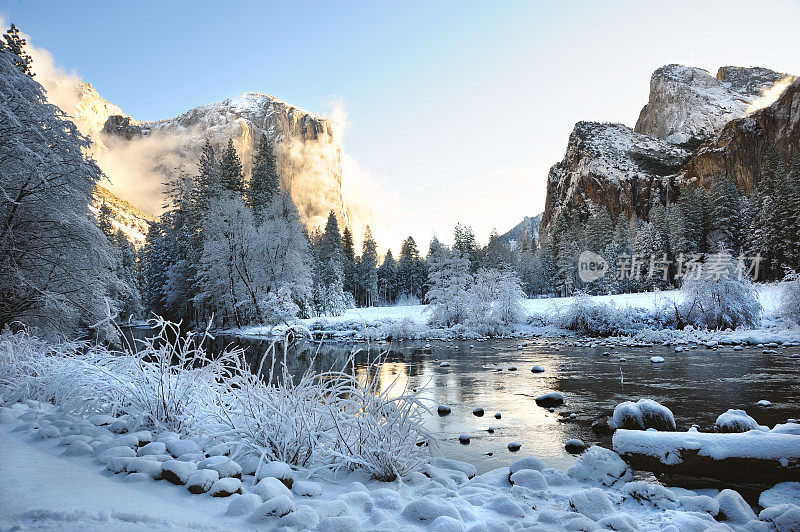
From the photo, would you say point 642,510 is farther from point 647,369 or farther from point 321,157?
point 321,157

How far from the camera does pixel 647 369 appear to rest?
38.8 ft

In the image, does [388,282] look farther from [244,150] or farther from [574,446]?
[244,150]

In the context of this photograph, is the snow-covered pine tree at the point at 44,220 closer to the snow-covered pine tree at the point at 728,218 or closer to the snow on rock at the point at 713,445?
the snow on rock at the point at 713,445

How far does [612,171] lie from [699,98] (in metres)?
47.8

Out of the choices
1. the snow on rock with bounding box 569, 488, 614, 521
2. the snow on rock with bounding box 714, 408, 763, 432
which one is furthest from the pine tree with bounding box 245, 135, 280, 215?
the snow on rock with bounding box 569, 488, 614, 521

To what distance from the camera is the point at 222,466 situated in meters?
3.06

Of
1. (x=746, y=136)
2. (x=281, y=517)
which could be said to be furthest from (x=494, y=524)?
(x=746, y=136)

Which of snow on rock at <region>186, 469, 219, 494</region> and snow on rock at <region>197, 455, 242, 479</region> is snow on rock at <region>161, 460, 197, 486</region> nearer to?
snow on rock at <region>186, 469, 219, 494</region>

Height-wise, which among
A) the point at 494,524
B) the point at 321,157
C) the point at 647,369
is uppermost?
Answer: the point at 321,157

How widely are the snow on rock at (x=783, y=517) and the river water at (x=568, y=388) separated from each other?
6.69 feet

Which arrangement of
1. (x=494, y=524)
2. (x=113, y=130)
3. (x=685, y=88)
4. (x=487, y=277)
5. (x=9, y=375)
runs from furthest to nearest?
1. (x=113, y=130)
2. (x=685, y=88)
3. (x=487, y=277)
4. (x=9, y=375)
5. (x=494, y=524)

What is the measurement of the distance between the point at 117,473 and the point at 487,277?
90.3 feet

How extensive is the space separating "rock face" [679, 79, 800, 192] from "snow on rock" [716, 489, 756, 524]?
11746 cm

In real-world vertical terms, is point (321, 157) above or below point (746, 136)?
above
